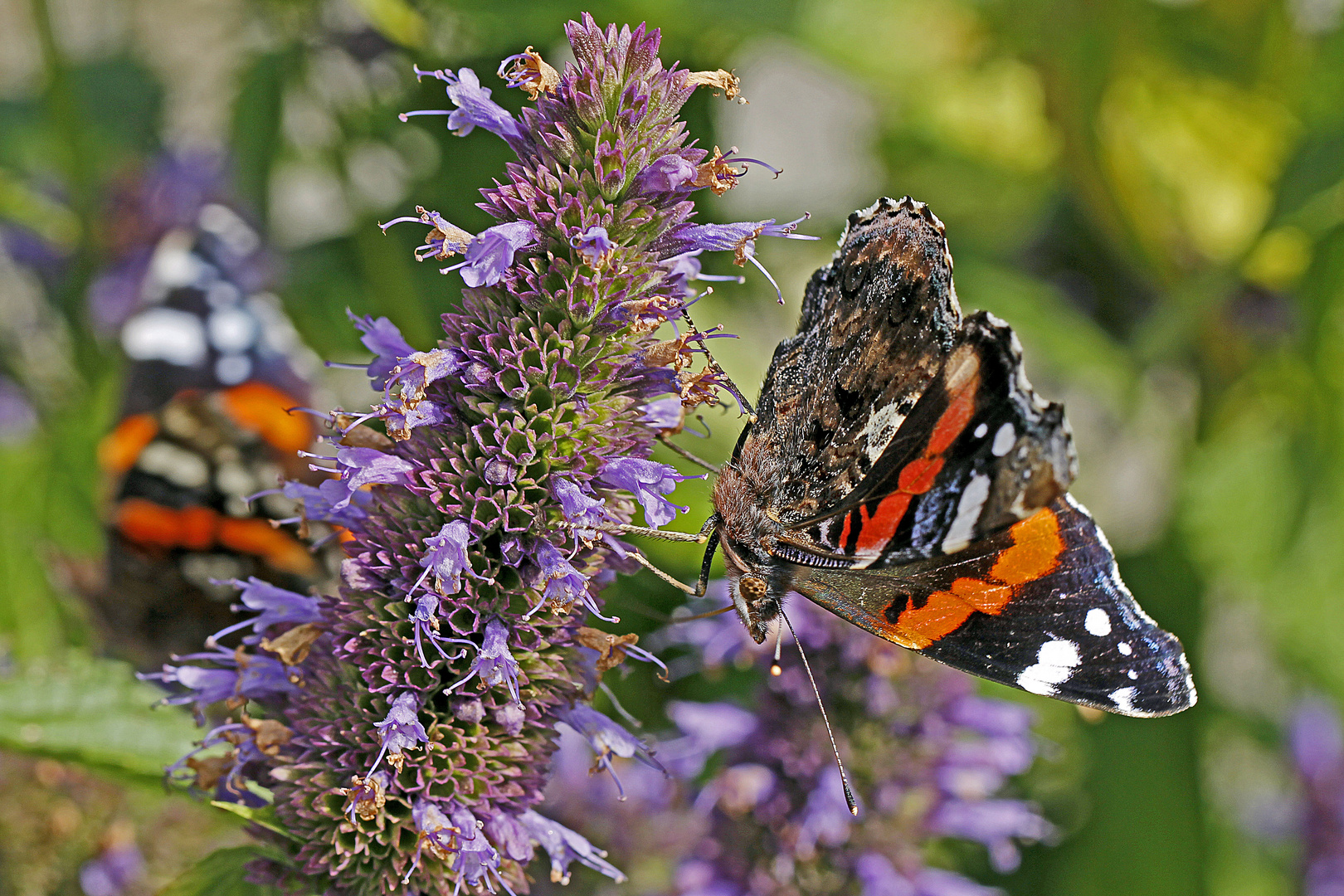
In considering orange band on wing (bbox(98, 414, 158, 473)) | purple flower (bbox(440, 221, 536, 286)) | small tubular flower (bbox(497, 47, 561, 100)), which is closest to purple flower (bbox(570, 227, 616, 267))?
→ purple flower (bbox(440, 221, 536, 286))

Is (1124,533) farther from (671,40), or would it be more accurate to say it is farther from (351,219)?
(351,219)

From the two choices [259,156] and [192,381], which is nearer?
[192,381]

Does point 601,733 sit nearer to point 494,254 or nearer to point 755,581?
point 755,581

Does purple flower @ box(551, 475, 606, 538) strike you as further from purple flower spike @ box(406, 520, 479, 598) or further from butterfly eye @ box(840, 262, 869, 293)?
butterfly eye @ box(840, 262, 869, 293)

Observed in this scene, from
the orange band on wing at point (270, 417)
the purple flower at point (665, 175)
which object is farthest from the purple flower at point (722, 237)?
the orange band on wing at point (270, 417)

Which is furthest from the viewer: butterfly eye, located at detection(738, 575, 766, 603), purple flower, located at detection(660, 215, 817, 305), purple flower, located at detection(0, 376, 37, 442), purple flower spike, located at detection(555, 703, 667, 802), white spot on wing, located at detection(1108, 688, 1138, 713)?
purple flower, located at detection(0, 376, 37, 442)

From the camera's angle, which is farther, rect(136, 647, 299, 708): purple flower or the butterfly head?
the butterfly head

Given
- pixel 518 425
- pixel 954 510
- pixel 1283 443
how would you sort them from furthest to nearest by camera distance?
pixel 1283 443, pixel 954 510, pixel 518 425

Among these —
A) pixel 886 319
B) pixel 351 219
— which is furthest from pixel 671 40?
pixel 886 319
